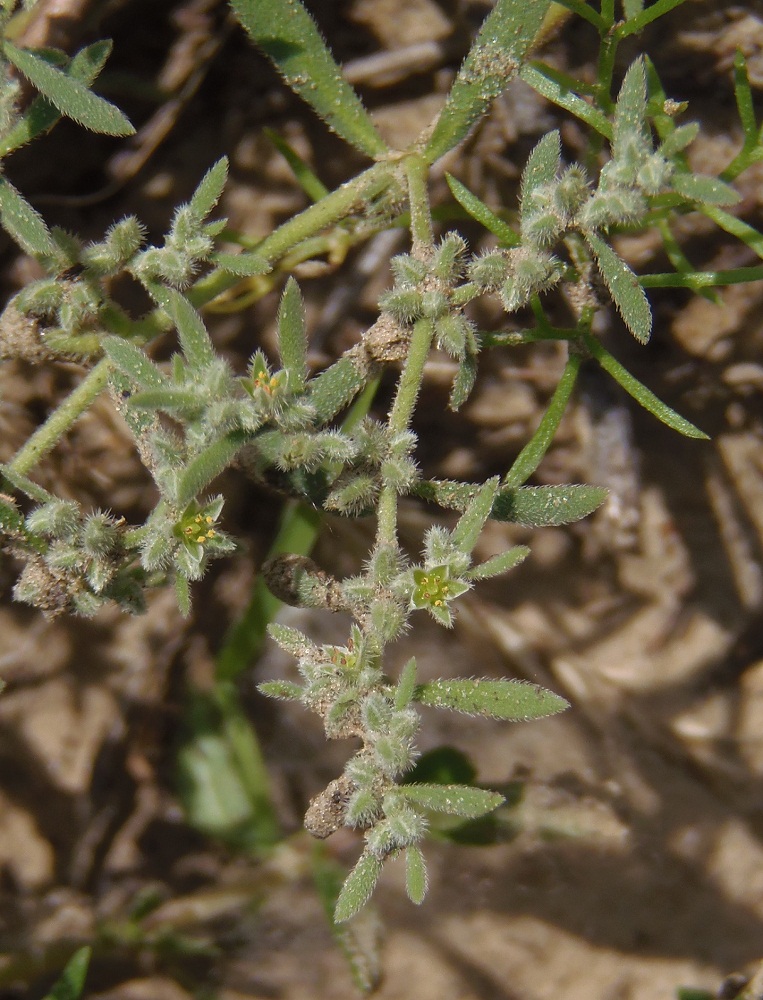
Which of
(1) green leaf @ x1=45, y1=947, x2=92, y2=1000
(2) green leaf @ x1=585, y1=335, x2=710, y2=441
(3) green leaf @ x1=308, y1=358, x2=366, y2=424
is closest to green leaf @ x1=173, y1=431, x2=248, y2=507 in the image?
(3) green leaf @ x1=308, y1=358, x2=366, y2=424

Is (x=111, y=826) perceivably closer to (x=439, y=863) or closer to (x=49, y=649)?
(x=49, y=649)

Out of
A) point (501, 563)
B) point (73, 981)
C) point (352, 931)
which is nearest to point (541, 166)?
point (501, 563)

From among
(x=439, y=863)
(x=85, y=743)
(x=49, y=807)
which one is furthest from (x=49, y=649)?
(x=439, y=863)

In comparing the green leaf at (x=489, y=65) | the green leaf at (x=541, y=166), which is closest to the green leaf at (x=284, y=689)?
the green leaf at (x=541, y=166)

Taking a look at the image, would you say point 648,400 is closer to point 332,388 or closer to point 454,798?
point 332,388

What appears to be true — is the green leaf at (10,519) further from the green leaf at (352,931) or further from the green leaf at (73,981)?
the green leaf at (352,931)

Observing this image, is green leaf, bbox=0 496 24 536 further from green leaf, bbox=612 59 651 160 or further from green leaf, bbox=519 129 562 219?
green leaf, bbox=612 59 651 160
